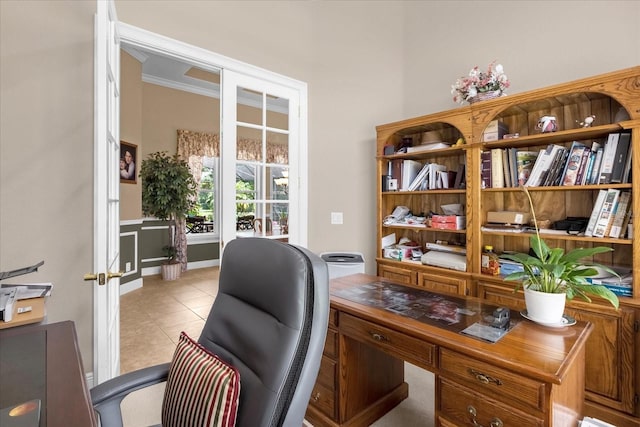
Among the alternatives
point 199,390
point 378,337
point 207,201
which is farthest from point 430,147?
point 207,201

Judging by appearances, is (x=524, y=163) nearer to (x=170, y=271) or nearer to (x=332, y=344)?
(x=332, y=344)

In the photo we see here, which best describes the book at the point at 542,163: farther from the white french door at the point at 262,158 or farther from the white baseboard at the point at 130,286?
the white baseboard at the point at 130,286

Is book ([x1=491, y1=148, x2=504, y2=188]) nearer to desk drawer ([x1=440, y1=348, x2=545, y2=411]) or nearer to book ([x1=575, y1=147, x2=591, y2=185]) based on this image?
book ([x1=575, y1=147, x2=591, y2=185])

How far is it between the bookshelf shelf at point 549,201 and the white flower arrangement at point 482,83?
125mm

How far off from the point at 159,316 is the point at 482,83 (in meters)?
3.94

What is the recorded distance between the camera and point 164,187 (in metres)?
4.92

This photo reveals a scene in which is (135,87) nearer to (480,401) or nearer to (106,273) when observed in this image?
(106,273)

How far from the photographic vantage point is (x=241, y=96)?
2908mm

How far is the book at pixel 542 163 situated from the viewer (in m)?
2.19

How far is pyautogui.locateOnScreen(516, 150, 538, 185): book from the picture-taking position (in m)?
2.32

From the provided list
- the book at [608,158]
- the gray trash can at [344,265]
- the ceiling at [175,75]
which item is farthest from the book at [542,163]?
the ceiling at [175,75]

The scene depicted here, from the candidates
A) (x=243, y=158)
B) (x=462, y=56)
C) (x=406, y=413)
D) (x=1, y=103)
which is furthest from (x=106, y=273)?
(x=462, y=56)

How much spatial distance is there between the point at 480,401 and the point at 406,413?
929 millimetres

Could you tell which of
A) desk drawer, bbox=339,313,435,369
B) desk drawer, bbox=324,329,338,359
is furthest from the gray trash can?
desk drawer, bbox=339,313,435,369
